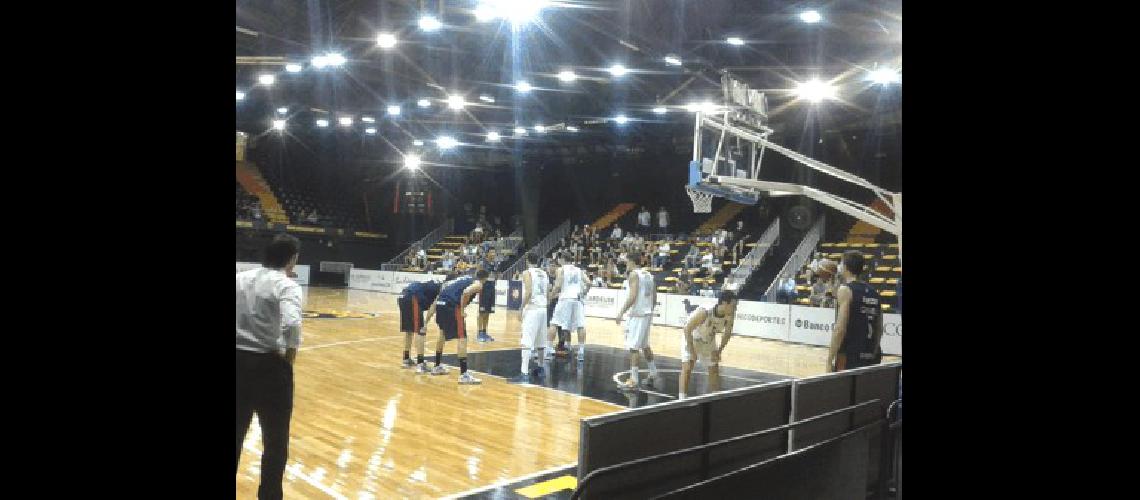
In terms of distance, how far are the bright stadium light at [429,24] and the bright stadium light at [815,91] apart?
6.85 metres

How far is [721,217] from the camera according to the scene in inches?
934

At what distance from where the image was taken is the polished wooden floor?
4598 mm

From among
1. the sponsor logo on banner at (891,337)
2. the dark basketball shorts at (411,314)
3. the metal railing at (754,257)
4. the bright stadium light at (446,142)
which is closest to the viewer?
the dark basketball shorts at (411,314)

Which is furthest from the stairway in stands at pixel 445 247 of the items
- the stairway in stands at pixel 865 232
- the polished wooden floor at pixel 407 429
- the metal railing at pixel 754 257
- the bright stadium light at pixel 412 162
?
the polished wooden floor at pixel 407 429

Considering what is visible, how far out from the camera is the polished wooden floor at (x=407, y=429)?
4.60 metres

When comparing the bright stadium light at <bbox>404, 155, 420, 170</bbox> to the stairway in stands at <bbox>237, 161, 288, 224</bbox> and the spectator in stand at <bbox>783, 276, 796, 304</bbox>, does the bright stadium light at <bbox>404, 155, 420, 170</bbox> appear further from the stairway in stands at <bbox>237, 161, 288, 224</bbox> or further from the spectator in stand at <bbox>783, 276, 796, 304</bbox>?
the spectator in stand at <bbox>783, 276, 796, 304</bbox>

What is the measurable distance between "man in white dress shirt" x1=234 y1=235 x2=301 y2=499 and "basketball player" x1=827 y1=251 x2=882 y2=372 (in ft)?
12.5

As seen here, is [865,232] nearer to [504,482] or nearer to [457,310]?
[457,310]

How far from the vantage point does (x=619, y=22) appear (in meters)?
10.2

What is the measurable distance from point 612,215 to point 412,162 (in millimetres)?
8166

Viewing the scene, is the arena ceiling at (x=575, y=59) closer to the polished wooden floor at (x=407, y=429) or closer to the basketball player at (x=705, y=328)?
the basketball player at (x=705, y=328)

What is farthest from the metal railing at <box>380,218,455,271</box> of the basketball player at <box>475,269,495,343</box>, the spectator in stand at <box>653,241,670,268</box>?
the basketball player at <box>475,269,495,343</box>
